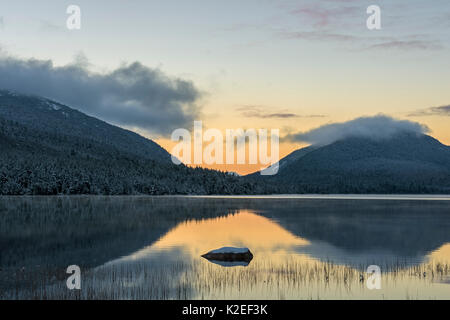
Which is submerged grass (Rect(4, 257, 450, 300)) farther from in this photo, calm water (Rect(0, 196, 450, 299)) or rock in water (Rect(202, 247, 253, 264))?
rock in water (Rect(202, 247, 253, 264))

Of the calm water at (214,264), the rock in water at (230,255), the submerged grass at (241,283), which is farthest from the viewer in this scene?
the rock in water at (230,255)

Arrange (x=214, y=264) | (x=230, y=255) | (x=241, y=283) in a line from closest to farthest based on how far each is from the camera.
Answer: (x=241, y=283), (x=214, y=264), (x=230, y=255)

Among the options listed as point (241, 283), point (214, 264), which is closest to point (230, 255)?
point (214, 264)

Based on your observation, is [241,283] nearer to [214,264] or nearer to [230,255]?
[214,264]

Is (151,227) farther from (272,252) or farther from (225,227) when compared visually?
(272,252)

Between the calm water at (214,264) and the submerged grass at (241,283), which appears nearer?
the submerged grass at (241,283)

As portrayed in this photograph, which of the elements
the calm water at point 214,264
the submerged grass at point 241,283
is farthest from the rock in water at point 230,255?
the submerged grass at point 241,283

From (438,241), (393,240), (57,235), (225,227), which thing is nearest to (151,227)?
(225,227)

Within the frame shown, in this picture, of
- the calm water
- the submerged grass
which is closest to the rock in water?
the calm water

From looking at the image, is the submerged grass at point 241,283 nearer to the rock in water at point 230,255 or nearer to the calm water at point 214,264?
the calm water at point 214,264

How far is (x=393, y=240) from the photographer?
181 ft

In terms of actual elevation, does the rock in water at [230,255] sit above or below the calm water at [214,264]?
above

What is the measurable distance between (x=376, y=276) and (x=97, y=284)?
56.5 ft
